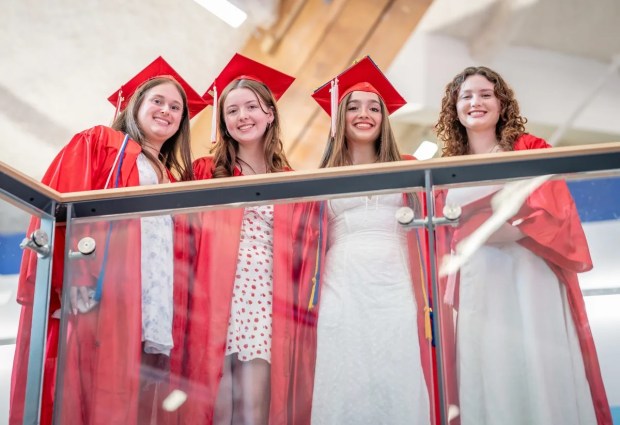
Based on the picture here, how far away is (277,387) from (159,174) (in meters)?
1.10

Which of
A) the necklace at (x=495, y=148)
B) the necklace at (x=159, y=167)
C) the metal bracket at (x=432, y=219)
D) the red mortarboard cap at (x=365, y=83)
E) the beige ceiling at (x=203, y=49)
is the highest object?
the beige ceiling at (x=203, y=49)

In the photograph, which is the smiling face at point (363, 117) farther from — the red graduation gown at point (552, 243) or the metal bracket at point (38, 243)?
the metal bracket at point (38, 243)

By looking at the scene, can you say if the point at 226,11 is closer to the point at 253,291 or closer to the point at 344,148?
the point at 344,148

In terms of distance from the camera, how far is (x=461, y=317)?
267cm

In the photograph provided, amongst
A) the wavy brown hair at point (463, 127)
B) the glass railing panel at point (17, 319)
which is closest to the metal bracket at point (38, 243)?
the glass railing panel at point (17, 319)

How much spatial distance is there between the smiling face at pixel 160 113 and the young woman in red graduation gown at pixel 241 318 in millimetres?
962

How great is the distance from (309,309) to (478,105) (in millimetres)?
1361

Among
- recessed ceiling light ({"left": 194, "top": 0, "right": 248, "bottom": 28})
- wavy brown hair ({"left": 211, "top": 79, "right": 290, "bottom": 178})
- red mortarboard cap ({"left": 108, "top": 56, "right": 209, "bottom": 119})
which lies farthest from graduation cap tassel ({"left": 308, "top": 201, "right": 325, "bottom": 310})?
recessed ceiling light ({"left": 194, "top": 0, "right": 248, "bottom": 28})

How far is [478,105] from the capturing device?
3.81m

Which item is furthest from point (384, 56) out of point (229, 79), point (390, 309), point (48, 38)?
point (390, 309)

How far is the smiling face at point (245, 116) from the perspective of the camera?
3.80m

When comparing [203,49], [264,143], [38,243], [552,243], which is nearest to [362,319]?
[552,243]

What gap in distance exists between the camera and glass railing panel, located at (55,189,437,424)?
2.72m

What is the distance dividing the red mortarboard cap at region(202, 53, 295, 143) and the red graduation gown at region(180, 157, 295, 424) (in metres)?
1.07
